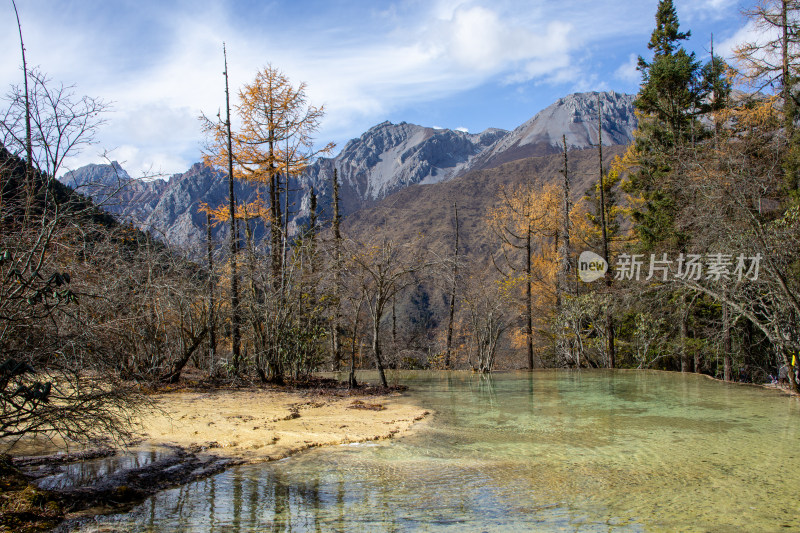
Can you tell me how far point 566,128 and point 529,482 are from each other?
136327mm

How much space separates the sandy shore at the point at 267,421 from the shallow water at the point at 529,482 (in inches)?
23.0

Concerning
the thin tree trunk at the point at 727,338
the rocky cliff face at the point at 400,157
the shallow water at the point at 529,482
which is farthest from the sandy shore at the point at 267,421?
the rocky cliff face at the point at 400,157

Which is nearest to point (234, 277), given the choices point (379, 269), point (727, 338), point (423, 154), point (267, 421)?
point (379, 269)

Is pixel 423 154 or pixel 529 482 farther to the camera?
pixel 423 154

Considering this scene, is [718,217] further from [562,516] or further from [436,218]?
[436,218]

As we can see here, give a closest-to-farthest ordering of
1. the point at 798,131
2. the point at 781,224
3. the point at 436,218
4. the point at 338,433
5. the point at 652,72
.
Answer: the point at 338,433
the point at 781,224
the point at 798,131
the point at 652,72
the point at 436,218

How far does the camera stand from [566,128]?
129750 mm

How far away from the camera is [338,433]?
784 cm

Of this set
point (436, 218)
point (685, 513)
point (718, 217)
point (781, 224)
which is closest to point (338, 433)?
point (685, 513)

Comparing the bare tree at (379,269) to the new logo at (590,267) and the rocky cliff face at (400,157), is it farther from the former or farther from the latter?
the rocky cliff face at (400,157)

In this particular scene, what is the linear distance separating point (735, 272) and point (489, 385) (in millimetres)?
6941

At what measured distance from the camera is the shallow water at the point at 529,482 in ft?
14.0

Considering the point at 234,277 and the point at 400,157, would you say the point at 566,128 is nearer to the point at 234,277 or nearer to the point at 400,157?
the point at 400,157

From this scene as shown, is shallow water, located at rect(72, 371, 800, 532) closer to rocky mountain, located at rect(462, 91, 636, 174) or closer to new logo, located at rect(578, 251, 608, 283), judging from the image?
new logo, located at rect(578, 251, 608, 283)
